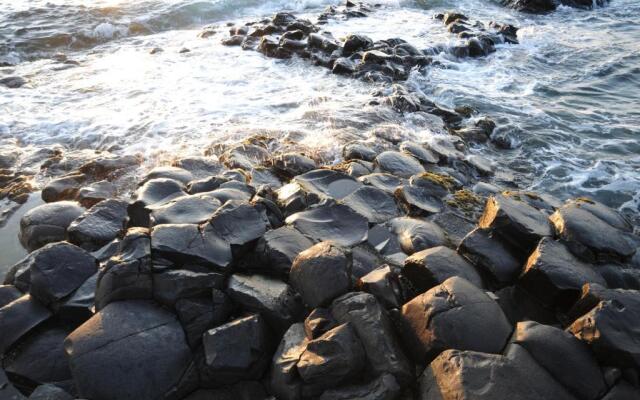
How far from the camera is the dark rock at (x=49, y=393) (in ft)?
9.93

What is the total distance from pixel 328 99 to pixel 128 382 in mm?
6916

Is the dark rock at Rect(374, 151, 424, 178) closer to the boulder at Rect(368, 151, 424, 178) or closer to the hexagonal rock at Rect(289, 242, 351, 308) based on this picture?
the boulder at Rect(368, 151, 424, 178)

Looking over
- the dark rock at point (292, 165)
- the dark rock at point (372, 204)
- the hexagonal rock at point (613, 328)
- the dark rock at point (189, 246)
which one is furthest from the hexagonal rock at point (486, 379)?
the dark rock at point (292, 165)

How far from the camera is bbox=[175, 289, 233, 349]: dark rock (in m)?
3.48

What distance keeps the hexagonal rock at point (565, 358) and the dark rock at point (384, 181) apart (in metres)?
2.67

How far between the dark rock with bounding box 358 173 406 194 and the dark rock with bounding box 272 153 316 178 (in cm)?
78

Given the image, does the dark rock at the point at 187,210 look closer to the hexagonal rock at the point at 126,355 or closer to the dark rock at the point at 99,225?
the dark rock at the point at 99,225

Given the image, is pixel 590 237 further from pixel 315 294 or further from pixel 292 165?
pixel 292 165

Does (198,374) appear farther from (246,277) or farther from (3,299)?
(3,299)

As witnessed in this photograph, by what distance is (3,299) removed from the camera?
3.90 meters

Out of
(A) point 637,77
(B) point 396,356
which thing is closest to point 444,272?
(B) point 396,356

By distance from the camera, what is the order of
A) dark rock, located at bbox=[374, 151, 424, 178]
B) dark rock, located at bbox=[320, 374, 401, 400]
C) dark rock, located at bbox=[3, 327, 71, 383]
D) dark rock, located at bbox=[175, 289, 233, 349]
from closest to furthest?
dark rock, located at bbox=[320, 374, 401, 400]
dark rock, located at bbox=[3, 327, 71, 383]
dark rock, located at bbox=[175, 289, 233, 349]
dark rock, located at bbox=[374, 151, 424, 178]

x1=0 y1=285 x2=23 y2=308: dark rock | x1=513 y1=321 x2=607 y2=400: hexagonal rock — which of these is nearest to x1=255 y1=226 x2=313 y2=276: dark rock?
x1=513 y1=321 x2=607 y2=400: hexagonal rock

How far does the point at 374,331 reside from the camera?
10.4 feet
